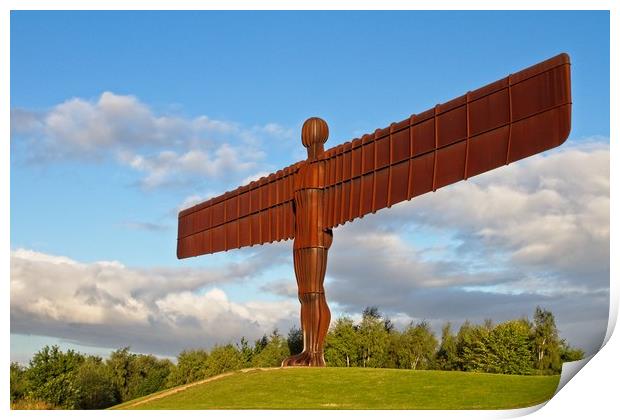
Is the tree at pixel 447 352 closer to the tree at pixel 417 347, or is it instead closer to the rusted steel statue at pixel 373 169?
the tree at pixel 417 347

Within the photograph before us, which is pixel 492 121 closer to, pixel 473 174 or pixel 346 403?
pixel 473 174

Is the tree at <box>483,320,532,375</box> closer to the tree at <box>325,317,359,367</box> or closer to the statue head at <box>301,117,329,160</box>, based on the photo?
the tree at <box>325,317,359,367</box>

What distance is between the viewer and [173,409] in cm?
1708

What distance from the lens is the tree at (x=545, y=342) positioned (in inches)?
1618

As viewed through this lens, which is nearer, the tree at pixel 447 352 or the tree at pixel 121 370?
the tree at pixel 447 352

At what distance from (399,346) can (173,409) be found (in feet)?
86.5

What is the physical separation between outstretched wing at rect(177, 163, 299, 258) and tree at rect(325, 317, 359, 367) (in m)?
15.9

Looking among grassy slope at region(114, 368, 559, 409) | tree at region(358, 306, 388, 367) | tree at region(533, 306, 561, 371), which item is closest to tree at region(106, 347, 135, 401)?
tree at region(358, 306, 388, 367)

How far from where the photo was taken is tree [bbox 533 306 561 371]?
4110 cm

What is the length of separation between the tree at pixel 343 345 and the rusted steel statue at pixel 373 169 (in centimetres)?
1647

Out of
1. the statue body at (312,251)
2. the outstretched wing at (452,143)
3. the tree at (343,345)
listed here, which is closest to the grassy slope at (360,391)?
the statue body at (312,251)

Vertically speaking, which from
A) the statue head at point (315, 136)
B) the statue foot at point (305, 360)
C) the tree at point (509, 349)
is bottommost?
the statue foot at point (305, 360)

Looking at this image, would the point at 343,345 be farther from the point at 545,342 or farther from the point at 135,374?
the point at 135,374

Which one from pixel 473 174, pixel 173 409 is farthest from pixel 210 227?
pixel 473 174
